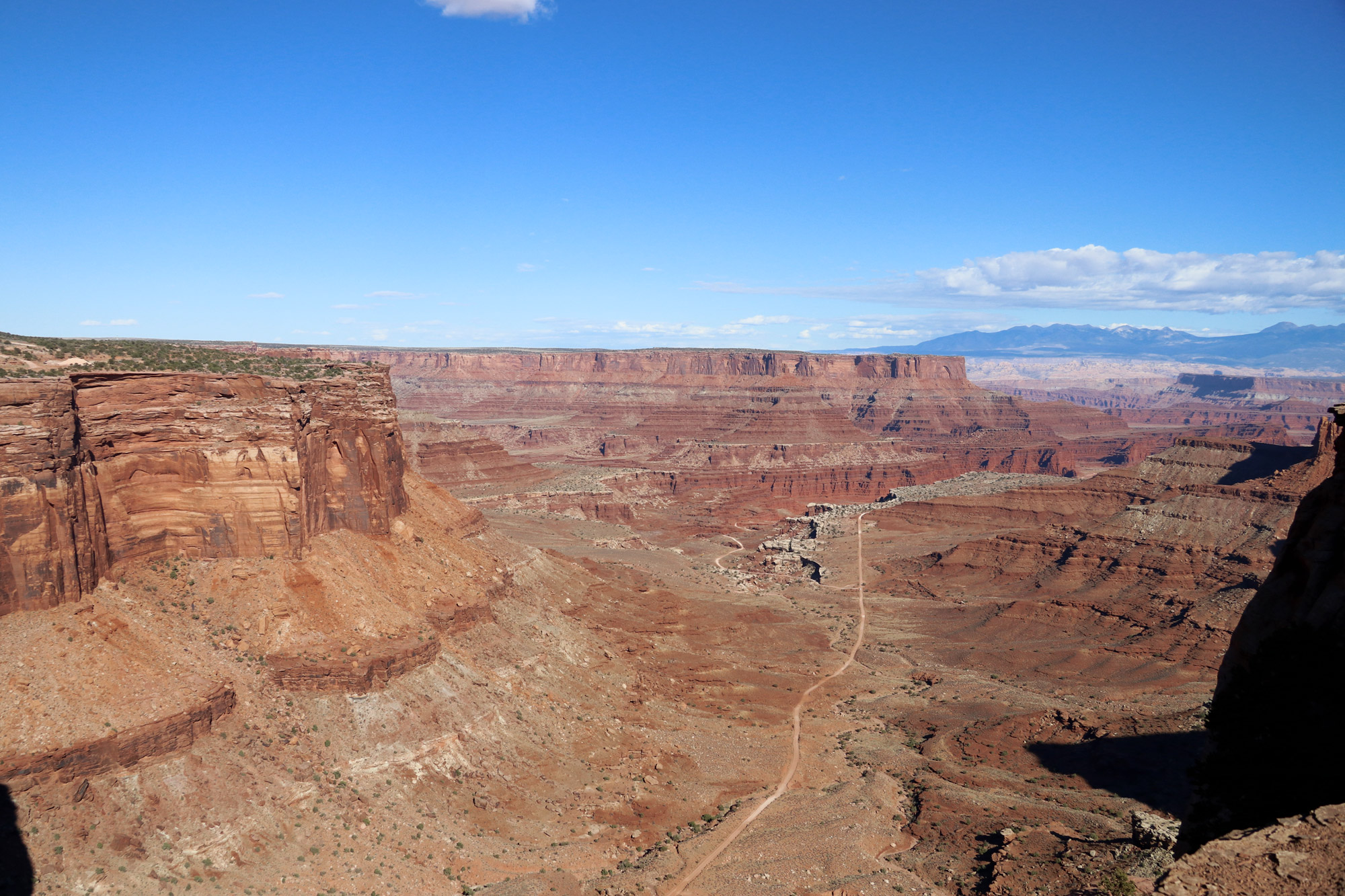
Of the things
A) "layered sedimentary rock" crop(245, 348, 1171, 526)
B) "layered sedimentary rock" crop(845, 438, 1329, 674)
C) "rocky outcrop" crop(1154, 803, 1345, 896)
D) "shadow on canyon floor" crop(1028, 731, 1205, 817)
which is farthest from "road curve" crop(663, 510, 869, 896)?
"layered sedimentary rock" crop(245, 348, 1171, 526)

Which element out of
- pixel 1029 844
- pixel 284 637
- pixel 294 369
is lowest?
pixel 1029 844

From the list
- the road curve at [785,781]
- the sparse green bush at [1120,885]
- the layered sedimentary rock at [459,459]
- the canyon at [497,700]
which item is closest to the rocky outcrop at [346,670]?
the canyon at [497,700]

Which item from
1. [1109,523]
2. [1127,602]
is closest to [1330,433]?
[1109,523]

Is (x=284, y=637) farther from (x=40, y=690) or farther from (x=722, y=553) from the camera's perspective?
(x=722, y=553)

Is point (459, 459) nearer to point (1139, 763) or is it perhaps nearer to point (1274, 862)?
point (1139, 763)

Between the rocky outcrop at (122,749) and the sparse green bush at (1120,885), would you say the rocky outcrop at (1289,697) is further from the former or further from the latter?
the rocky outcrop at (122,749)

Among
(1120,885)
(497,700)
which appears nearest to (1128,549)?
(497,700)

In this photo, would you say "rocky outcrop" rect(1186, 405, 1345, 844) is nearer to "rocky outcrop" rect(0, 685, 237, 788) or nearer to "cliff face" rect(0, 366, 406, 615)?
"rocky outcrop" rect(0, 685, 237, 788)
